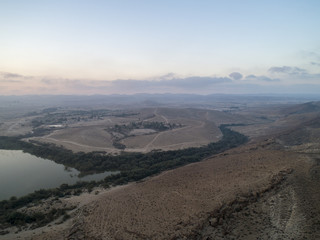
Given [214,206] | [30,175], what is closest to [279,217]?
[214,206]

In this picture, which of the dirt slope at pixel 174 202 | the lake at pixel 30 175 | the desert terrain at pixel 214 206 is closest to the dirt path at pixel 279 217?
the desert terrain at pixel 214 206

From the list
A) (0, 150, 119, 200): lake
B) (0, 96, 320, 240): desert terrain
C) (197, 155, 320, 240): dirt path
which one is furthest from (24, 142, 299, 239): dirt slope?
(0, 150, 119, 200): lake

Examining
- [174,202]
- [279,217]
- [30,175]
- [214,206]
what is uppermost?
[279,217]

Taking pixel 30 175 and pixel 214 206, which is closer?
pixel 214 206

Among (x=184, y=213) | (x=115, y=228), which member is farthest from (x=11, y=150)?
(x=184, y=213)

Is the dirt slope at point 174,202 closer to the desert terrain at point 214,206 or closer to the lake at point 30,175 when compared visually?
the desert terrain at point 214,206

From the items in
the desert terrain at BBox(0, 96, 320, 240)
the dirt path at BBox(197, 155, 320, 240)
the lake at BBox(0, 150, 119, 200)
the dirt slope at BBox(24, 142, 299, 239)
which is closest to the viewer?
the dirt path at BBox(197, 155, 320, 240)

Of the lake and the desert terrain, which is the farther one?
the lake

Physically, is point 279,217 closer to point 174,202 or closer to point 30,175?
point 174,202

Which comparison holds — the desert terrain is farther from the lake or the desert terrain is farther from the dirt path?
the lake
